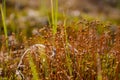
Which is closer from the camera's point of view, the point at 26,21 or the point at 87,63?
the point at 87,63

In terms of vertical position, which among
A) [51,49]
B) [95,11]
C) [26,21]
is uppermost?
[51,49]

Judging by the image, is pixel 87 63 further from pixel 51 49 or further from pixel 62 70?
pixel 51 49

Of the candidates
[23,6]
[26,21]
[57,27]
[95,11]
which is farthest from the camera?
[95,11]

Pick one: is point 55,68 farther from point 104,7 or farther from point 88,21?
point 104,7

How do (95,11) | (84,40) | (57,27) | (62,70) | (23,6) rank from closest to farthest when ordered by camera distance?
(62,70)
(84,40)
(57,27)
(23,6)
(95,11)

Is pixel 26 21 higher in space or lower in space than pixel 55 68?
lower

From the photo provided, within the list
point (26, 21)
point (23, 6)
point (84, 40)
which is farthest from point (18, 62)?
point (23, 6)

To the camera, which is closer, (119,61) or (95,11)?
(119,61)

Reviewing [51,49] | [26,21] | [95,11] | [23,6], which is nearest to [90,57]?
[51,49]

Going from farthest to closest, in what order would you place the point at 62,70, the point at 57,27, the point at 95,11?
the point at 95,11
the point at 57,27
the point at 62,70
